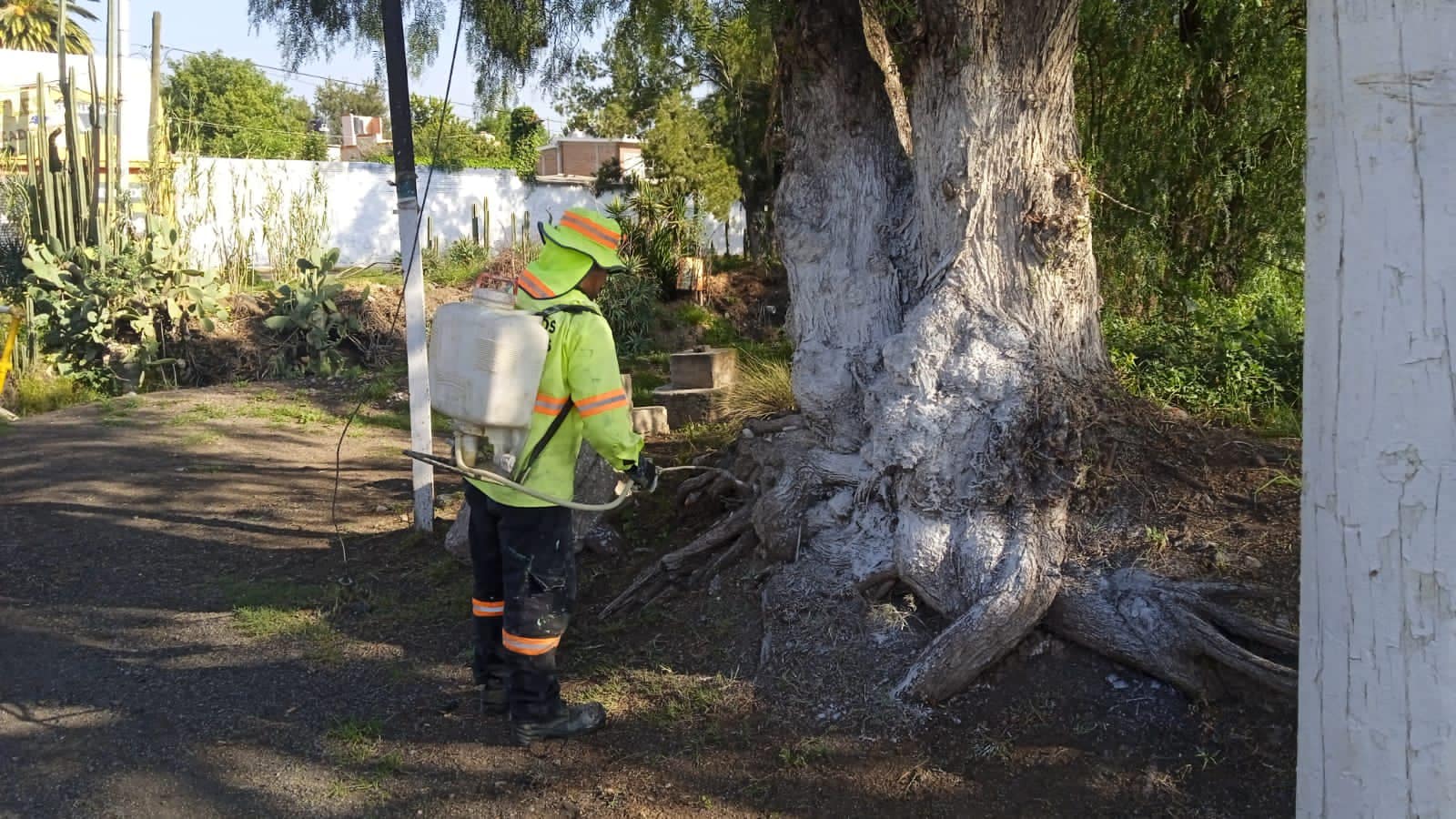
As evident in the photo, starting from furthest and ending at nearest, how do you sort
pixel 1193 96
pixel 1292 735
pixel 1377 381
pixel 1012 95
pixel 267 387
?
pixel 267 387
pixel 1193 96
pixel 1012 95
pixel 1292 735
pixel 1377 381

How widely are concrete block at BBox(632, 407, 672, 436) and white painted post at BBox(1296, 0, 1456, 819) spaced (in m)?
7.57

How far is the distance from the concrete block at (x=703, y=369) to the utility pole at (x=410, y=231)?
3.60 metres

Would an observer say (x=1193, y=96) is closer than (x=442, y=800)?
No

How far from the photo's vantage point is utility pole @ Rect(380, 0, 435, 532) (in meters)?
6.82

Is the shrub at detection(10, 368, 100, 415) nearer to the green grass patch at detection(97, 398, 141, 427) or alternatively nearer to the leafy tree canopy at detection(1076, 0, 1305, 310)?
the green grass patch at detection(97, 398, 141, 427)

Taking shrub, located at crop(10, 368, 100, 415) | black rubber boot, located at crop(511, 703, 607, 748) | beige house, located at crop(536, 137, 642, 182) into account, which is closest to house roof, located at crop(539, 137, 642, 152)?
beige house, located at crop(536, 137, 642, 182)

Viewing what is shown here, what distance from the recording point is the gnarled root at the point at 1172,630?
164 inches

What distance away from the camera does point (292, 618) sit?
595 cm

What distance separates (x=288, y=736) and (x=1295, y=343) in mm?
5697

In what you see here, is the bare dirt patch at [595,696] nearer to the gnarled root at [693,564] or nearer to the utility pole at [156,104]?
the gnarled root at [693,564]

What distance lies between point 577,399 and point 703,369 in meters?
5.87

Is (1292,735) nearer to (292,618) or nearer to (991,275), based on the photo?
(991,275)

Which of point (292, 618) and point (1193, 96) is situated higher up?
point (1193, 96)

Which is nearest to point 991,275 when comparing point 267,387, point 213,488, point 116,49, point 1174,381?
point 1174,381
